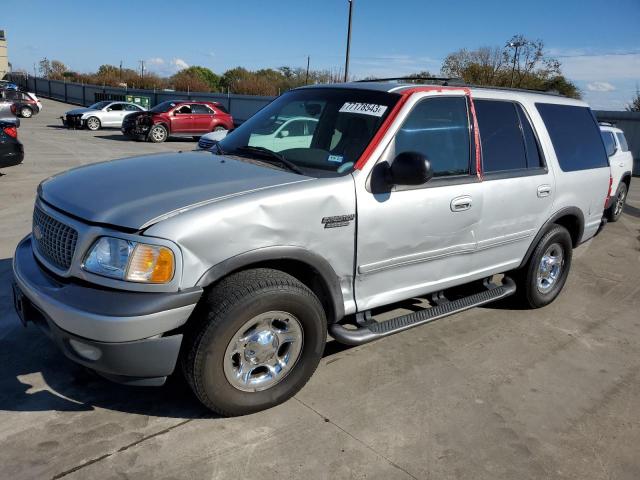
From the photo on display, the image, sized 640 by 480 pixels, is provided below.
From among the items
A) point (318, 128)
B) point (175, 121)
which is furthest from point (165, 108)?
point (318, 128)

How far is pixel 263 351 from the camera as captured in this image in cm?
306

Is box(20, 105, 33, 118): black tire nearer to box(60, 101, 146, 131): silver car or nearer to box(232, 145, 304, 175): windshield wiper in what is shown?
box(60, 101, 146, 131): silver car

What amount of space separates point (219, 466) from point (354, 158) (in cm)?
195

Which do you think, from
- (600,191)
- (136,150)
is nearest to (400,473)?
(600,191)

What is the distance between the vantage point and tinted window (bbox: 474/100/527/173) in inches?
161

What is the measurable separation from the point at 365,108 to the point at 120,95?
1401 inches

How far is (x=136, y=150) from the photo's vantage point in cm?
1641

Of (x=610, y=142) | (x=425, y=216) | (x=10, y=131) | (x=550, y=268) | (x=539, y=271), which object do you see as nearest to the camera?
(x=425, y=216)

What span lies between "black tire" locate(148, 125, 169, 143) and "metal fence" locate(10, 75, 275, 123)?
6566 millimetres

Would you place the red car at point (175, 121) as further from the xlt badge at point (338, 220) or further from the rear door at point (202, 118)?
the xlt badge at point (338, 220)

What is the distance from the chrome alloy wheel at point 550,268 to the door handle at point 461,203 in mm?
1495

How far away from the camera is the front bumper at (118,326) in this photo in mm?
2561

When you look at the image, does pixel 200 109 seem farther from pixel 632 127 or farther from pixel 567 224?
pixel 567 224

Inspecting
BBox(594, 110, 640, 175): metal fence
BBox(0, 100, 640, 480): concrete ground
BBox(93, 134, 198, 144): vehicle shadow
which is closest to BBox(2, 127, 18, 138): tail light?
BBox(0, 100, 640, 480): concrete ground
